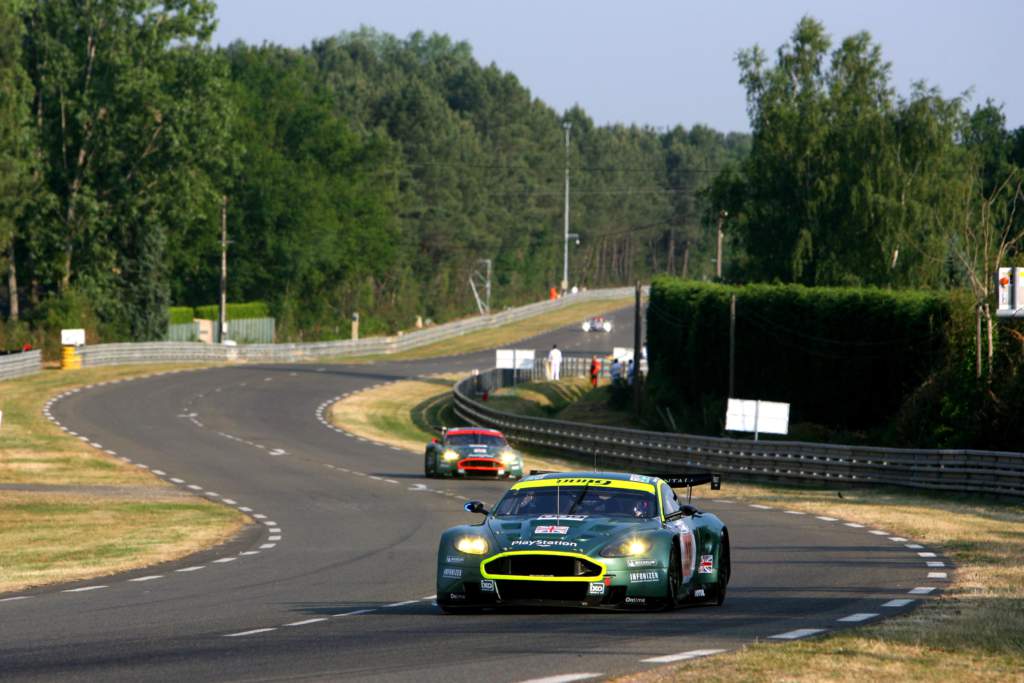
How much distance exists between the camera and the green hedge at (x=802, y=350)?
164 ft

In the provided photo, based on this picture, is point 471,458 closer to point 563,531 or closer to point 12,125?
point 563,531

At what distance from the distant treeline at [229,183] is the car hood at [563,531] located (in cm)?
6753

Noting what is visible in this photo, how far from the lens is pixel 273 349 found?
94875 millimetres

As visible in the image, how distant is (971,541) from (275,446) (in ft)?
91.5

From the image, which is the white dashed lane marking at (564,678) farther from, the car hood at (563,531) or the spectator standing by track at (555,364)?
the spectator standing by track at (555,364)

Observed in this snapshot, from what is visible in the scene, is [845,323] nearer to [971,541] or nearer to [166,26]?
[971,541]

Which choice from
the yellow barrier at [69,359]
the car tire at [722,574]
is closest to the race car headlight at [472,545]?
the car tire at [722,574]

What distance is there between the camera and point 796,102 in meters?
86.4

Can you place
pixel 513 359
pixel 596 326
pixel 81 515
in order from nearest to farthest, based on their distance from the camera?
1. pixel 81 515
2. pixel 513 359
3. pixel 596 326

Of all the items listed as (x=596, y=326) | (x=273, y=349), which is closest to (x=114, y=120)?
(x=273, y=349)

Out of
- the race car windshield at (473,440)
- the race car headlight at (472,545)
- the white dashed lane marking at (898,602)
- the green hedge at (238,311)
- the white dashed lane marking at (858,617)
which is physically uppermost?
the green hedge at (238,311)

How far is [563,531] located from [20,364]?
59068mm

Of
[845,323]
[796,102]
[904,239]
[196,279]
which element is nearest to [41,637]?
[845,323]

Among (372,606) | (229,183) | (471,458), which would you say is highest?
(229,183)
